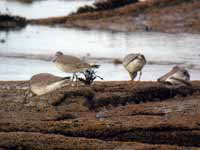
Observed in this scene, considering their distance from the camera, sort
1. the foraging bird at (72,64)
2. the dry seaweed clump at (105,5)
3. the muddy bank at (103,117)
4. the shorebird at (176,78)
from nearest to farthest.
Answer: the muddy bank at (103,117)
the shorebird at (176,78)
the foraging bird at (72,64)
the dry seaweed clump at (105,5)

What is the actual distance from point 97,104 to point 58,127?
219 centimetres

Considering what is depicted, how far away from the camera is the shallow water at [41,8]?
1754 inches

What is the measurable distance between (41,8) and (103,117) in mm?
35600

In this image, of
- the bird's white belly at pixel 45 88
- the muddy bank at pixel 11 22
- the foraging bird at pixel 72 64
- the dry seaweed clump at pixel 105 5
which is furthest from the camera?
the dry seaweed clump at pixel 105 5

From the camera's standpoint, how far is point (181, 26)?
34.6 meters

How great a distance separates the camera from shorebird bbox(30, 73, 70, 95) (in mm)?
14430

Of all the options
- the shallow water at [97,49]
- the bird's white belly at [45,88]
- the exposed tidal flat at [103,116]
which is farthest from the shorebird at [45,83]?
the shallow water at [97,49]

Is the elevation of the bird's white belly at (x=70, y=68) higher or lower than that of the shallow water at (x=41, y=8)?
lower

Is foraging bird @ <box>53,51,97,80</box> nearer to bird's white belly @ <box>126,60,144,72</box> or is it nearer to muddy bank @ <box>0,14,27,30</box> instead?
bird's white belly @ <box>126,60,144,72</box>

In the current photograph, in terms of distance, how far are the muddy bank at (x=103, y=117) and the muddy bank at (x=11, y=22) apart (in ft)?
73.4

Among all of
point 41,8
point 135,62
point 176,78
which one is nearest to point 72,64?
point 176,78

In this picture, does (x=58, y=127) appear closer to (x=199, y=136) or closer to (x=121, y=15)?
→ (x=199, y=136)

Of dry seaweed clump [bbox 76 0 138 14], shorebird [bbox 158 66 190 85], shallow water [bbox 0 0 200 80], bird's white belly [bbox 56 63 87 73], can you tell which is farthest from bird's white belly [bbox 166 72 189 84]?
dry seaweed clump [bbox 76 0 138 14]

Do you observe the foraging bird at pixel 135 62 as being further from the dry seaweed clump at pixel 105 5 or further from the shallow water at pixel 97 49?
the dry seaweed clump at pixel 105 5
